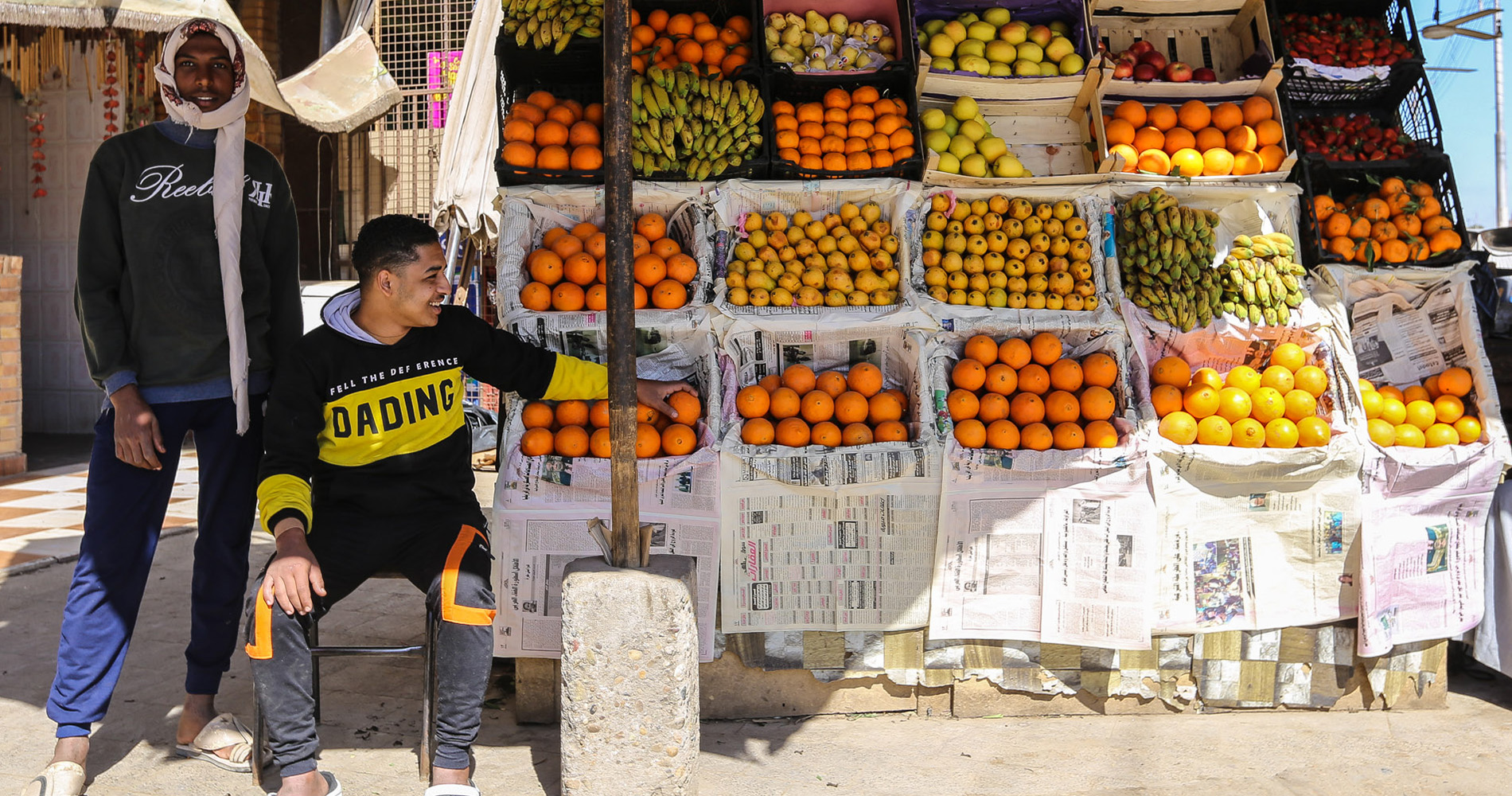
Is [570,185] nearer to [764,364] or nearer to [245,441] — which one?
[764,364]

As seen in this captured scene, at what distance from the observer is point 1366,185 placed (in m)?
3.91

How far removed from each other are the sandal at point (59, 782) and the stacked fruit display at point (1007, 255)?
9.08 ft

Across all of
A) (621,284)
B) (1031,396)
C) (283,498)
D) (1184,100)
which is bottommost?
(283,498)

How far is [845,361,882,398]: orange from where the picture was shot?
337 centimetres

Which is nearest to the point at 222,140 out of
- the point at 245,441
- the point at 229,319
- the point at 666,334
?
the point at 229,319

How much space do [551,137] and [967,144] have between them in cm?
148

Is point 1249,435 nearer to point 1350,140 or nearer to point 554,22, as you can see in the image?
point 1350,140

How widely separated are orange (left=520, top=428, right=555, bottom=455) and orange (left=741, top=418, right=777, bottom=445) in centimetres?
60

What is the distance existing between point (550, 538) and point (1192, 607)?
2.01 metres

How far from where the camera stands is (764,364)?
348 centimetres

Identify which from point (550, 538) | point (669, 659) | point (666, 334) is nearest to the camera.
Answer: point (669, 659)

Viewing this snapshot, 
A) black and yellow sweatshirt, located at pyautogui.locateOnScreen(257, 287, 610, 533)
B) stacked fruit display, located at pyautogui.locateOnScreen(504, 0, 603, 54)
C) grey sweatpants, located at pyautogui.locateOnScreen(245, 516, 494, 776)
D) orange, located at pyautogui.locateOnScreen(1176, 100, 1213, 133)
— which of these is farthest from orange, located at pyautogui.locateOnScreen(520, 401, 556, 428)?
orange, located at pyautogui.locateOnScreen(1176, 100, 1213, 133)

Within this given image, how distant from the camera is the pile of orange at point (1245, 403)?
3266mm

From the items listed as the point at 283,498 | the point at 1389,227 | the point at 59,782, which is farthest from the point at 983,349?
the point at 59,782
